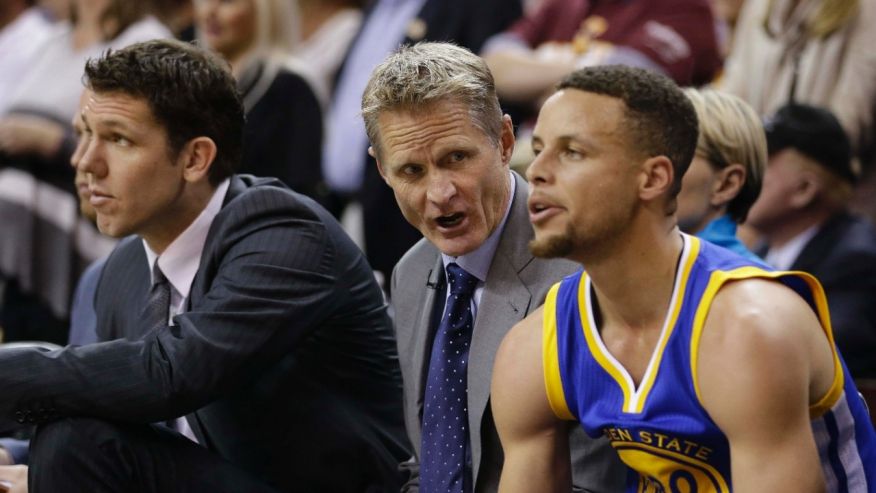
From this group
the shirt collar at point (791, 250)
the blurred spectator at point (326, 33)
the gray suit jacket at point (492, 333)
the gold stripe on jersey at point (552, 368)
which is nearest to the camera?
the gold stripe on jersey at point (552, 368)

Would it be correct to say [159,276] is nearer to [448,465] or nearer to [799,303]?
[448,465]

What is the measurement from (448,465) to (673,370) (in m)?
0.62

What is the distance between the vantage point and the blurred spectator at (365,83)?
16.2 feet

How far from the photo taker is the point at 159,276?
3.26m

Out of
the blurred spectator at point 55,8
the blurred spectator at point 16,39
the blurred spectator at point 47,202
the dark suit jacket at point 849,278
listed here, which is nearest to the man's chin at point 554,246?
the dark suit jacket at point 849,278

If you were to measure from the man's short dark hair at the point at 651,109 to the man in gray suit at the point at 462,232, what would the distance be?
0.37 m

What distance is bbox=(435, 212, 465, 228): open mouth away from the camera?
2.87 m

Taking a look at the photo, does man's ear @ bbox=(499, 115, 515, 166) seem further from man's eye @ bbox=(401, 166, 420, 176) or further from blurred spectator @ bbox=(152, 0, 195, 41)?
blurred spectator @ bbox=(152, 0, 195, 41)

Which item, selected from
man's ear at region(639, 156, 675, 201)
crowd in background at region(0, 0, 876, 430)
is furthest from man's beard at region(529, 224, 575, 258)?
crowd in background at region(0, 0, 876, 430)

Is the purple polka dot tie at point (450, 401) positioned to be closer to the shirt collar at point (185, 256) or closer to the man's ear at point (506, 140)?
the man's ear at point (506, 140)

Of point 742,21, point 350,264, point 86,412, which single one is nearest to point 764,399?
point 350,264

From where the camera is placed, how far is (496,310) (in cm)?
289

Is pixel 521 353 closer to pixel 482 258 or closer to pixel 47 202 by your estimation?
pixel 482 258

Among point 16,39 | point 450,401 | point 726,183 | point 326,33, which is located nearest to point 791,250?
point 726,183
